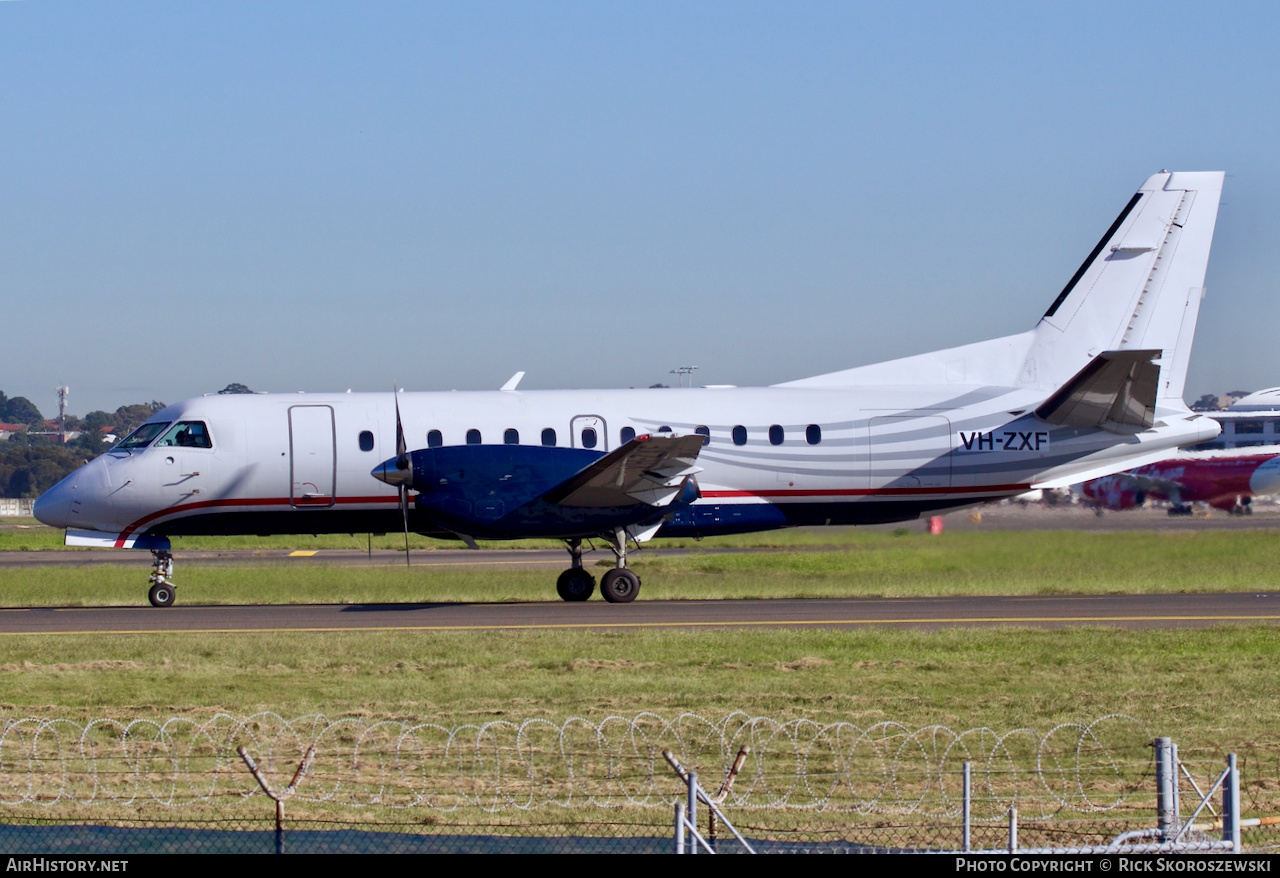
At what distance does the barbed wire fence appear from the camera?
10078 mm

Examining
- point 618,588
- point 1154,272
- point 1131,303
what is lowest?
point 618,588

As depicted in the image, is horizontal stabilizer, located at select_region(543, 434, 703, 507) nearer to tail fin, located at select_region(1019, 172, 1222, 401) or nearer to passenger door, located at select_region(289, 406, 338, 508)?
passenger door, located at select_region(289, 406, 338, 508)

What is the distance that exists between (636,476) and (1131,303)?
10.8 meters

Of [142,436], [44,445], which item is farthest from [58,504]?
[44,445]

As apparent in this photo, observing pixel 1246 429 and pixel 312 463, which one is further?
pixel 1246 429

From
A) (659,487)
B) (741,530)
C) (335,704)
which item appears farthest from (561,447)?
(335,704)

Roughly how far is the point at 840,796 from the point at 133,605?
18.5 metres

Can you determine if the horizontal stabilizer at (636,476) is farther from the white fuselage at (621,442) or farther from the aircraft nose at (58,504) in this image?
the aircraft nose at (58,504)

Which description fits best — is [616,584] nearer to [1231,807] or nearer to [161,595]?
[161,595]

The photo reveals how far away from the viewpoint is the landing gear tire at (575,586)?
2505 centimetres

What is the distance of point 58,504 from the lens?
24.5 m

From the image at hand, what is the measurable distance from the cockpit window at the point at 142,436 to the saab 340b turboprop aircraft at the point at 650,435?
45 mm

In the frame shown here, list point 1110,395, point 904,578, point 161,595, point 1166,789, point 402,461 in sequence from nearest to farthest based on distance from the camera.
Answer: point 1166,789 < point 402,461 < point 1110,395 < point 161,595 < point 904,578

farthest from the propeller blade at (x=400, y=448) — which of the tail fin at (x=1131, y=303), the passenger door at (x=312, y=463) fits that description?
the tail fin at (x=1131, y=303)
